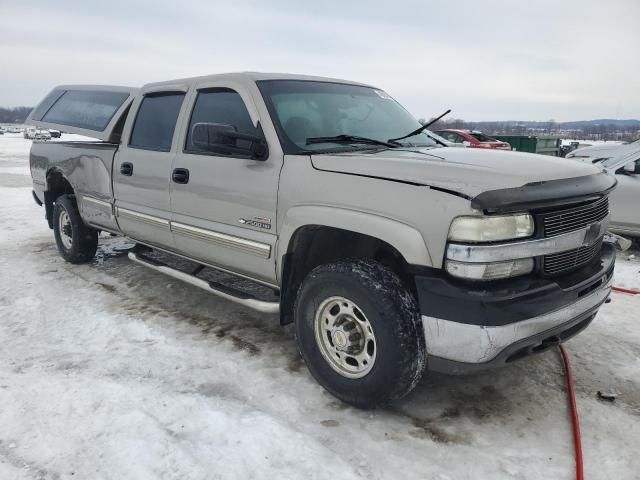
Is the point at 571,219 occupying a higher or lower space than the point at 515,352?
higher

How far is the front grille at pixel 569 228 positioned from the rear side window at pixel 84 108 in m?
4.16

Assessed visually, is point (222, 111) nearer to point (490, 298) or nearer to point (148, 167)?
point (148, 167)

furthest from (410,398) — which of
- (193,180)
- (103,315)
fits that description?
(103,315)

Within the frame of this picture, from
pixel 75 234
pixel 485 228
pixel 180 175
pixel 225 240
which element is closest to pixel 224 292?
pixel 225 240

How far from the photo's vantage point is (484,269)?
7.81ft

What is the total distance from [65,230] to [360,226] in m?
4.47

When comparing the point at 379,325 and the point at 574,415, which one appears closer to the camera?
the point at 379,325

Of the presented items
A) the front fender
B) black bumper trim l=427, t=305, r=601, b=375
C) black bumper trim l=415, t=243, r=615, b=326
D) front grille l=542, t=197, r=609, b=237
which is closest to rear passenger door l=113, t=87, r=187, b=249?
the front fender

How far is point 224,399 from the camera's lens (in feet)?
9.79

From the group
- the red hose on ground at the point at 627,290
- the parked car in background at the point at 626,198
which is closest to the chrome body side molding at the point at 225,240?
the red hose on ground at the point at 627,290

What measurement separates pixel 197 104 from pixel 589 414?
338 centimetres

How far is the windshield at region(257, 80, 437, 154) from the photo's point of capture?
334 cm

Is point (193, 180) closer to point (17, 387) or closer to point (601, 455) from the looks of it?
point (17, 387)

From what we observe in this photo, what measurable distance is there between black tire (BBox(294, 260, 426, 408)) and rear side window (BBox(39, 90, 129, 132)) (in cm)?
332
